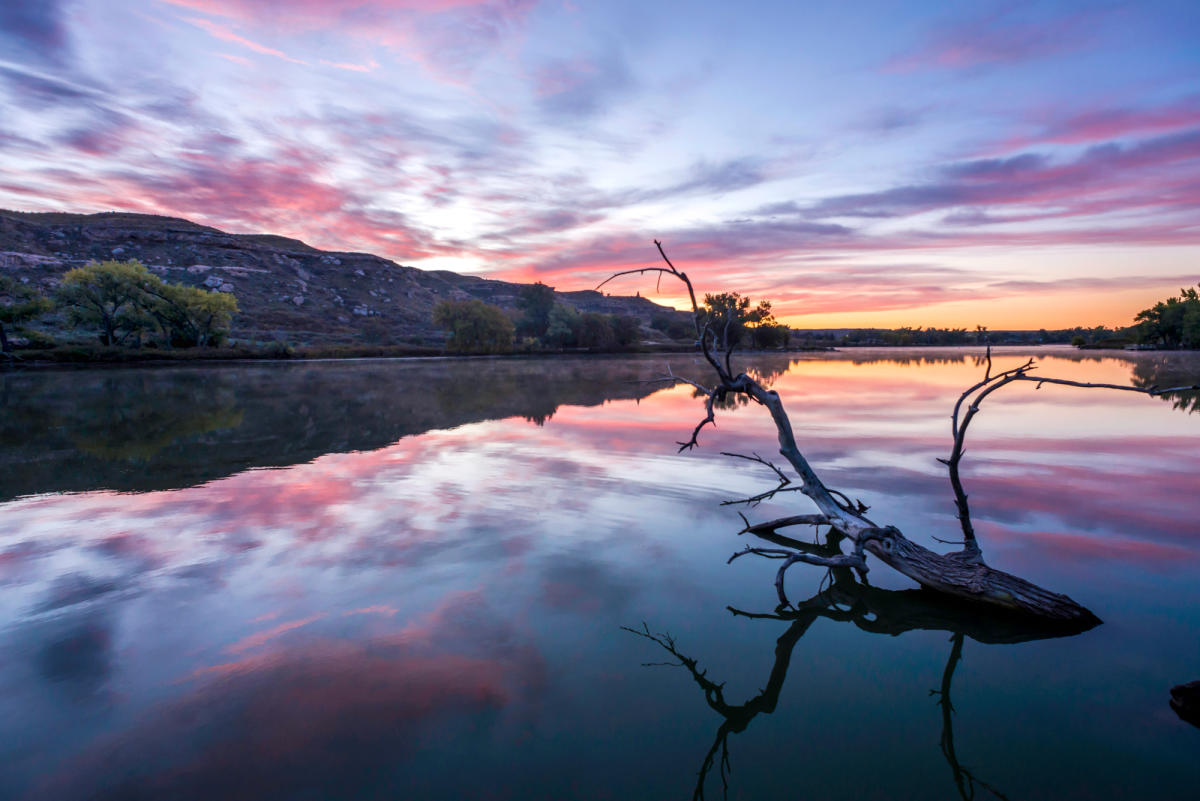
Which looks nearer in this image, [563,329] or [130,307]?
[130,307]

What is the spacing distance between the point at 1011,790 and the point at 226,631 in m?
8.12

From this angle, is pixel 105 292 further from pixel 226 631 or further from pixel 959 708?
pixel 959 708

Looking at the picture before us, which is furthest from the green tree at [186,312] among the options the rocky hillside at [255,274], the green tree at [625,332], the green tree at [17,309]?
the green tree at [625,332]

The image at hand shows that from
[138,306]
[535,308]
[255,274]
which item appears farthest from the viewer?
[255,274]

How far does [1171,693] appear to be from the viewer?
5.32 m

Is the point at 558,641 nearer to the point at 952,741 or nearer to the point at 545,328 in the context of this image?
the point at 952,741

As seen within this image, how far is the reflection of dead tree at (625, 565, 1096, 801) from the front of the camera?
496 cm

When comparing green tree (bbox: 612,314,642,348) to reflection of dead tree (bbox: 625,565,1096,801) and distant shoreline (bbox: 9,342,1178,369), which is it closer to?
distant shoreline (bbox: 9,342,1178,369)

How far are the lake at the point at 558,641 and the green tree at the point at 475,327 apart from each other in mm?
72464

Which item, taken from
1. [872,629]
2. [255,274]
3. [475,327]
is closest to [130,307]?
[475,327]

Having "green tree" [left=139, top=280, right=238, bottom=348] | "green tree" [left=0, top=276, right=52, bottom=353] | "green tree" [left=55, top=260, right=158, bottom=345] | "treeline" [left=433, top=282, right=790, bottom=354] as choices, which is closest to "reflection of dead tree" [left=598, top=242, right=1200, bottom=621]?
"treeline" [left=433, top=282, right=790, bottom=354]

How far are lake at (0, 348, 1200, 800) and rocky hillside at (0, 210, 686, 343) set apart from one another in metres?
74.3

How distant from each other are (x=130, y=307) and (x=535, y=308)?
64241 mm

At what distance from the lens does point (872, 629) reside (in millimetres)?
6836
